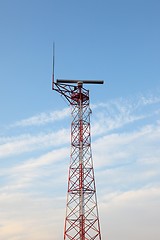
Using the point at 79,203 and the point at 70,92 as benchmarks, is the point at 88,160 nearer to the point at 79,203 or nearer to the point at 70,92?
the point at 79,203

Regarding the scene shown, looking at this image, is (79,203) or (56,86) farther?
(56,86)

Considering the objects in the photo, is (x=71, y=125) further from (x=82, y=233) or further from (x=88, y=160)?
(x=82, y=233)

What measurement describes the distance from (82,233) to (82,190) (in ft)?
16.3

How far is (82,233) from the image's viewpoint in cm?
4756

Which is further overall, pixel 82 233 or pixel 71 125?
pixel 71 125

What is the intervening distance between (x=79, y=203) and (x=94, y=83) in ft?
51.1

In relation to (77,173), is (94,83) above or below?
above

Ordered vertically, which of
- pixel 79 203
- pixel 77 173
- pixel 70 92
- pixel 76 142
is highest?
pixel 70 92

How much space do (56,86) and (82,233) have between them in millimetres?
18353

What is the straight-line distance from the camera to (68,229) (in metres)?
47.8

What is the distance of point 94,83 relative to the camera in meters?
53.3

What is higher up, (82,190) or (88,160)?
(88,160)

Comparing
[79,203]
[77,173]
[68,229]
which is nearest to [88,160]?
[77,173]

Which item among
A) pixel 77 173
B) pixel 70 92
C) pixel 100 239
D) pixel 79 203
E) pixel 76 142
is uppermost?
pixel 70 92
